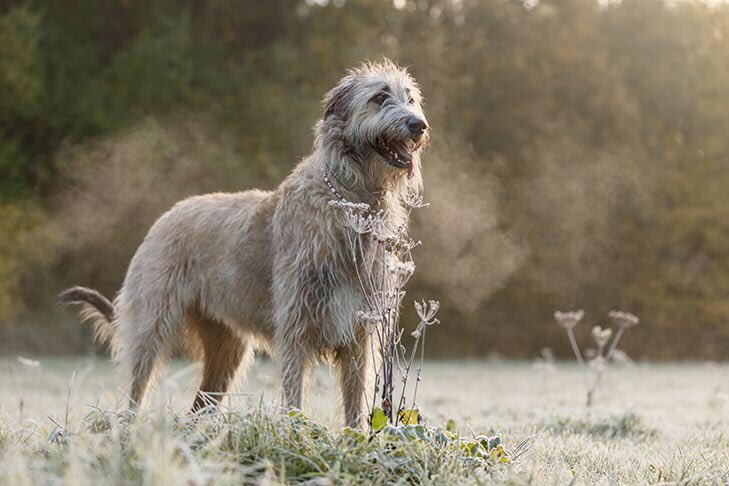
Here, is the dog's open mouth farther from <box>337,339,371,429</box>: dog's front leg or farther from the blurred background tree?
the blurred background tree

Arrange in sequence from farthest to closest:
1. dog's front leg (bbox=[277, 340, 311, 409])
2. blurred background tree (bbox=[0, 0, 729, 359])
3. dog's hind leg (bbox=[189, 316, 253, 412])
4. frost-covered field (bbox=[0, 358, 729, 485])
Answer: blurred background tree (bbox=[0, 0, 729, 359]) → dog's hind leg (bbox=[189, 316, 253, 412]) → dog's front leg (bbox=[277, 340, 311, 409]) → frost-covered field (bbox=[0, 358, 729, 485])

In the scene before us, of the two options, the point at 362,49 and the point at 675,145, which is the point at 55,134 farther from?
the point at 675,145

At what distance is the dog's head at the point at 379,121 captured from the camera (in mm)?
4270

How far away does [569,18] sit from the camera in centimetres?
2030

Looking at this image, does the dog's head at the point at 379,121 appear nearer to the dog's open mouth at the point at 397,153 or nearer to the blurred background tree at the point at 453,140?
the dog's open mouth at the point at 397,153

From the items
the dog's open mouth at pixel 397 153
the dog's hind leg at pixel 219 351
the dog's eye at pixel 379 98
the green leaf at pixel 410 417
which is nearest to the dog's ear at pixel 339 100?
the dog's eye at pixel 379 98

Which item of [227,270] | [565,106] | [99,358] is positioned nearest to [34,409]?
[227,270]

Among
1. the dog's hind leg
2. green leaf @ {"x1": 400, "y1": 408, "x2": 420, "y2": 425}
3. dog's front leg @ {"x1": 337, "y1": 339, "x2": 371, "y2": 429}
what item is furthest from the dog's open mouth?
the dog's hind leg

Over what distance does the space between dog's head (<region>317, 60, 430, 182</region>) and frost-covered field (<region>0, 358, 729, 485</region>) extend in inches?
48.7

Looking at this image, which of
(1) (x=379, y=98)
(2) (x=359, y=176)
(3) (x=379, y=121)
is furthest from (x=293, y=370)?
(1) (x=379, y=98)

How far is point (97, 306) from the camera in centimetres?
618

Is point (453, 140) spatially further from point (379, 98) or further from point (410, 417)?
point (410, 417)

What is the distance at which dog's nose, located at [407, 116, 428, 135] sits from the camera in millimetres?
4208

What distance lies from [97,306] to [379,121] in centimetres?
290
